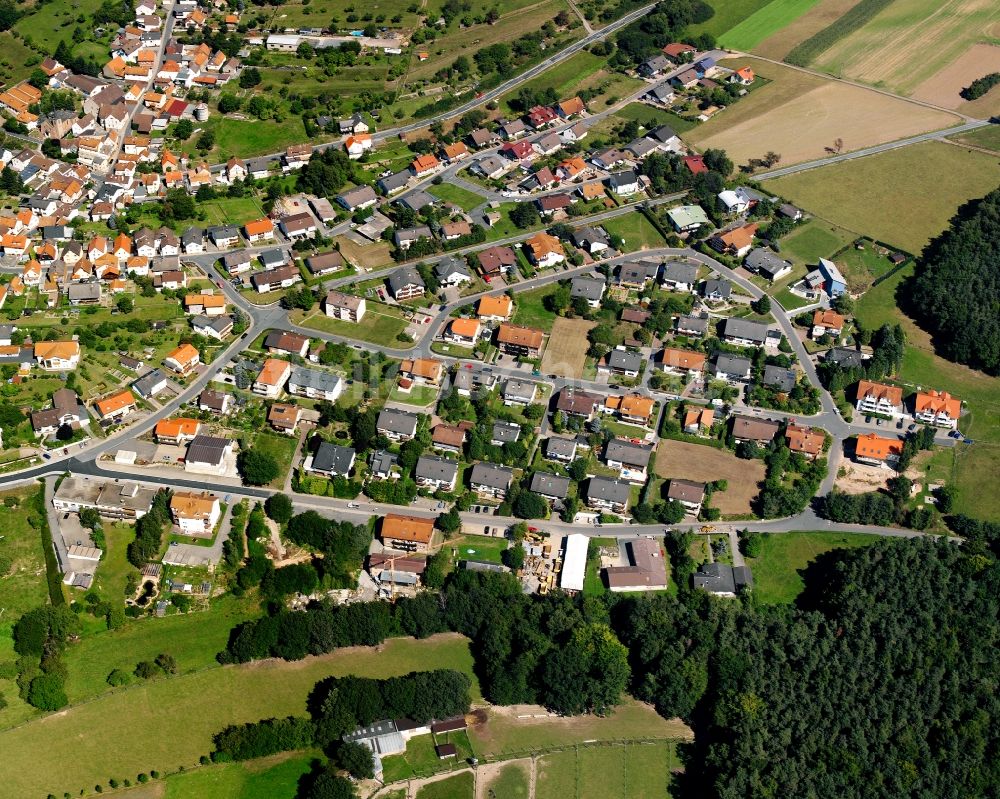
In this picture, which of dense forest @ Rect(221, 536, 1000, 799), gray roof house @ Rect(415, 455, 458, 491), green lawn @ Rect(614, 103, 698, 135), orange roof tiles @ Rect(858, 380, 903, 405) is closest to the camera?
dense forest @ Rect(221, 536, 1000, 799)

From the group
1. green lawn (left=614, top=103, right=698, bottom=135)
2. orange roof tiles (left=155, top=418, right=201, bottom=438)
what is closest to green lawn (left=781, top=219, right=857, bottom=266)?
green lawn (left=614, top=103, right=698, bottom=135)

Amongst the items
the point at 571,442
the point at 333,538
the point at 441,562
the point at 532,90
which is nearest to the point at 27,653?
the point at 333,538

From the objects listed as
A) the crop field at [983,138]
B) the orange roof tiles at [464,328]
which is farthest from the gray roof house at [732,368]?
the crop field at [983,138]

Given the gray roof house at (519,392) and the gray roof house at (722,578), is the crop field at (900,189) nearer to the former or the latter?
the gray roof house at (519,392)

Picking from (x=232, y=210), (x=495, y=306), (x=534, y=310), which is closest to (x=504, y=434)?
(x=495, y=306)

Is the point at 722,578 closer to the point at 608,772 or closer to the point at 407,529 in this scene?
the point at 608,772

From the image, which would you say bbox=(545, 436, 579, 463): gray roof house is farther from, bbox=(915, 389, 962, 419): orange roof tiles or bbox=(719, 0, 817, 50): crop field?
bbox=(719, 0, 817, 50): crop field
